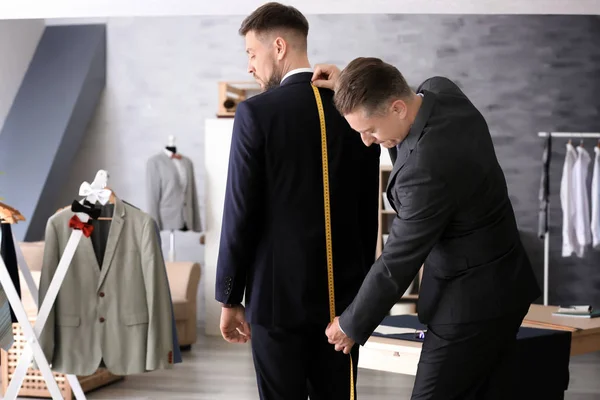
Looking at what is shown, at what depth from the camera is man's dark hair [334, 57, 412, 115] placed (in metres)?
A: 1.98

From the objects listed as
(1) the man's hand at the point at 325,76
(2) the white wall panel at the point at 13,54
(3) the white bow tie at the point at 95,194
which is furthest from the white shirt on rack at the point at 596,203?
(1) the man's hand at the point at 325,76

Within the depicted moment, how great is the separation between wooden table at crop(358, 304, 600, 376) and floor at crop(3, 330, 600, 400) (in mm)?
1238

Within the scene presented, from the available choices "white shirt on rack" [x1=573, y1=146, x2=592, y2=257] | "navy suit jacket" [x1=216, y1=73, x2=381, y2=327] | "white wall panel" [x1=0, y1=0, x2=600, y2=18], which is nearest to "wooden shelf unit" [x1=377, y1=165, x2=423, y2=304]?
"white shirt on rack" [x1=573, y1=146, x2=592, y2=257]

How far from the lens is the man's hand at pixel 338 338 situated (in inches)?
84.6

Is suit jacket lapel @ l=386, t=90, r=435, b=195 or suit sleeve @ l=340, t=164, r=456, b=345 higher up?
suit jacket lapel @ l=386, t=90, r=435, b=195

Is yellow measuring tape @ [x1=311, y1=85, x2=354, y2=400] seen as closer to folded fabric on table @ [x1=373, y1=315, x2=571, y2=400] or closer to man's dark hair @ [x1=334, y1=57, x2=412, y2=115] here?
man's dark hair @ [x1=334, y1=57, x2=412, y2=115]

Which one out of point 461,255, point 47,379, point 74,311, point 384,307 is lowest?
point 47,379

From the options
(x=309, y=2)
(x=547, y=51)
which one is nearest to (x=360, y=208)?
(x=309, y=2)

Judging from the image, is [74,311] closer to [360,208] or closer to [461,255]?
[360,208]

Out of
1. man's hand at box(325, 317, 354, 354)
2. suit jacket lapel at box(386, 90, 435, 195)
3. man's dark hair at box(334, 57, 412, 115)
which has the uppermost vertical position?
man's dark hair at box(334, 57, 412, 115)

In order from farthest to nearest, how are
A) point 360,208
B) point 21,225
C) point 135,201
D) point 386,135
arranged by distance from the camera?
point 135,201 < point 21,225 < point 360,208 < point 386,135

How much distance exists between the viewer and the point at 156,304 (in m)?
4.45

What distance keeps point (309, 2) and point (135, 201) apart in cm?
513

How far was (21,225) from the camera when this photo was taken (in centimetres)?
795
